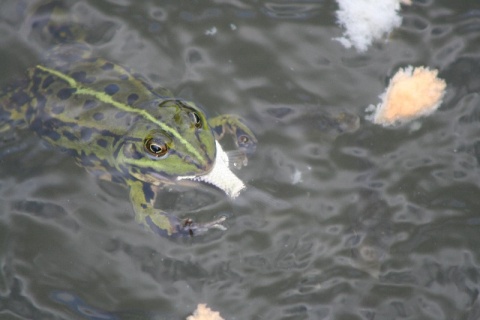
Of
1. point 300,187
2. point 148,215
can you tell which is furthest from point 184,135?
point 300,187

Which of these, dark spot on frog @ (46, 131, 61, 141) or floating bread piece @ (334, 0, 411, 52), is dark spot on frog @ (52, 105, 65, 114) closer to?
dark spot on frog @ (46, 131, 61, 141)

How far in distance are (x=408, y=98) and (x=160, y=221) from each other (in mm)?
2460

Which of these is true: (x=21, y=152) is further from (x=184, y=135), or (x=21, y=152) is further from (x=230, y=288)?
(x=230, y=288)

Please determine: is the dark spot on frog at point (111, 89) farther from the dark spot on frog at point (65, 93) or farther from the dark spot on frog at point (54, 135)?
the dark spot on frog at point (54, 135)

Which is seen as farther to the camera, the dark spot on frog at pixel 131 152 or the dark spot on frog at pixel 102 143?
the dark spot on frog at pixel 102 143

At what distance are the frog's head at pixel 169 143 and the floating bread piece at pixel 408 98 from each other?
166 cm

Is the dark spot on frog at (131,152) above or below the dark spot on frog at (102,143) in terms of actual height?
below

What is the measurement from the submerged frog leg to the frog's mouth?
0.29 meters

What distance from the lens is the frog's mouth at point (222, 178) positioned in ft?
15.7

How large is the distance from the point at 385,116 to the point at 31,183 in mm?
3276

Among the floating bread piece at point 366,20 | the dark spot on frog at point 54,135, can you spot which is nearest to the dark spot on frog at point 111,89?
the dark spot on frog at point 54,135

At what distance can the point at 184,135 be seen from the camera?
15.0 ft

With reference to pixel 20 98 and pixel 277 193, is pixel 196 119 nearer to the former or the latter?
pixel 277 193

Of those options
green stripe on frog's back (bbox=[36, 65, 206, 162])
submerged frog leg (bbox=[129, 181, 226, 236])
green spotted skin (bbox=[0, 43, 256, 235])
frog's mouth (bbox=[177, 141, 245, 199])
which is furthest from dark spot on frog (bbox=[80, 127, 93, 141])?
frog's mouth (bbox=[177, 141, 245, 199])
